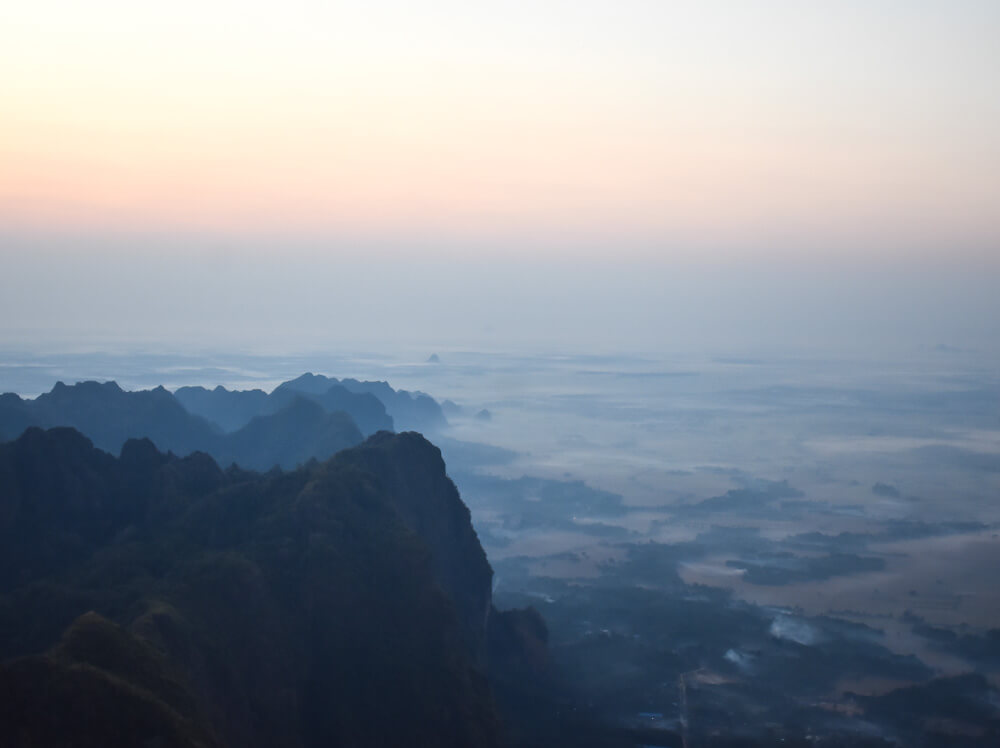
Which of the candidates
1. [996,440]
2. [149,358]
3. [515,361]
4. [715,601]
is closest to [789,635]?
[715,601]

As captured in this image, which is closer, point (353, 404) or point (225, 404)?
point (353, 404)

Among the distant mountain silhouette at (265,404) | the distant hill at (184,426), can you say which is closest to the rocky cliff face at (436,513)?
the distant hill at (184,426)

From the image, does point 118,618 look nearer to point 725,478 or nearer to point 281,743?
point 281,743

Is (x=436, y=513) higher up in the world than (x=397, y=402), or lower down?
lower down

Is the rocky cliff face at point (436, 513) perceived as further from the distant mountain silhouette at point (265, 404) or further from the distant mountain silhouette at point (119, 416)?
the distant mountain silhouette at point (265, 404)

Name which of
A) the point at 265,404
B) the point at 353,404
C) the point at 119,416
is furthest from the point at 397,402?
the point at 119,416

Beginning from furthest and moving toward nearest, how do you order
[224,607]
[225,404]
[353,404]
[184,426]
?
1. [225,404]
2. [353,404]
3. [184,426]
4. [224,607]

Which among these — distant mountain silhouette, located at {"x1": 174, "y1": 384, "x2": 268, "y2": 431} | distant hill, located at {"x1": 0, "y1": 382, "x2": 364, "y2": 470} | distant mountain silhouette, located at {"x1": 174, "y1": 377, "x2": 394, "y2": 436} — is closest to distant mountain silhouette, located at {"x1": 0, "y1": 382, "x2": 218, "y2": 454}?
distant hill, located at {"x1": 0, "y1": 382, "x2": 364, "y2": 470}

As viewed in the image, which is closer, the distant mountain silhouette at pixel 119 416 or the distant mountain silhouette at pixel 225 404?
the distant mountain silhouette at pixel 119 416

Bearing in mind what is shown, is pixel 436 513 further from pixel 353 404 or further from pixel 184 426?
pixel 353 404
